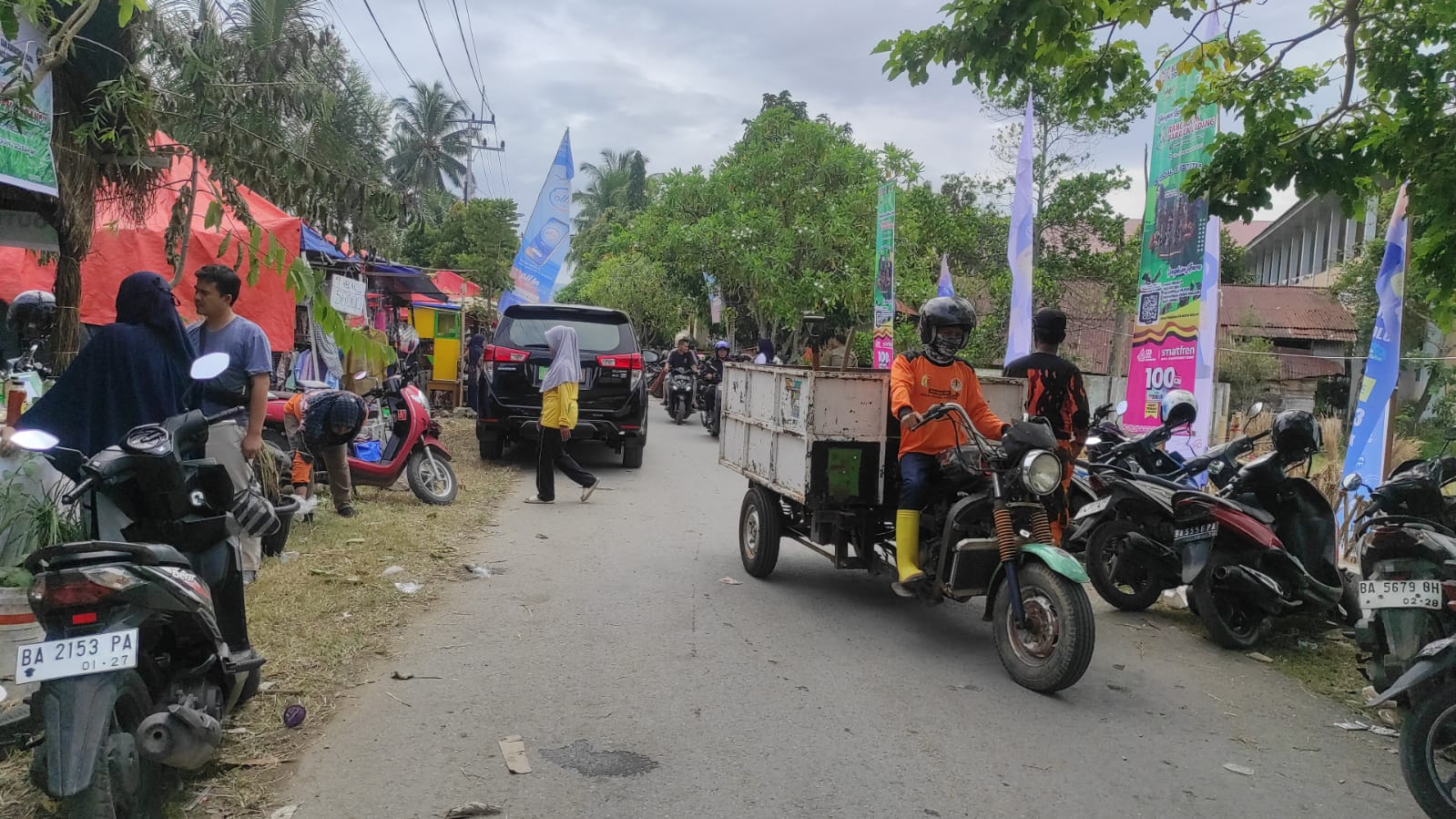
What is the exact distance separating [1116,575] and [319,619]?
476 centimetres

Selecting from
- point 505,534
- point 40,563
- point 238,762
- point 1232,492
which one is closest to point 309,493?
point 505,534

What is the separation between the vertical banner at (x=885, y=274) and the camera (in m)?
14.6

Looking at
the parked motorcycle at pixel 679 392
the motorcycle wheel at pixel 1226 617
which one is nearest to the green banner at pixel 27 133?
the motorcycle wheel at pixel 1226 617

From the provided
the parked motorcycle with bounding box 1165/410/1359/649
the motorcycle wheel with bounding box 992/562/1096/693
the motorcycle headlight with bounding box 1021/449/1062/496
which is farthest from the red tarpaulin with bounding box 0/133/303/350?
the parked motorcycle with bounding box 1165/410/1359/649

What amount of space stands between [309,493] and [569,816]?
508cm

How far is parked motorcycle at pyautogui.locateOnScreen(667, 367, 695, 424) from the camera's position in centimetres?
1922

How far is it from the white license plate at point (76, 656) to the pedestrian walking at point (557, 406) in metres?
6.26

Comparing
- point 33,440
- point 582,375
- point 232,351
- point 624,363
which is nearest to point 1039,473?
point 33,440

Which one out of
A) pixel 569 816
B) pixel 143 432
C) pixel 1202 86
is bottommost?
pixel 569 816

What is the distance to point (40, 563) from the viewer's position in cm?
261

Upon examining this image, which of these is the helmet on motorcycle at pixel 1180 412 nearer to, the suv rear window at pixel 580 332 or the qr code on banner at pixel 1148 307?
the qr code on banner at pixel 1148 307

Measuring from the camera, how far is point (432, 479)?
28.1 ft

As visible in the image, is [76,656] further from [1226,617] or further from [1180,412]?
[1180,412]

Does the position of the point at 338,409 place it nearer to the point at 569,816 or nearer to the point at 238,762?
the point at 238,762
